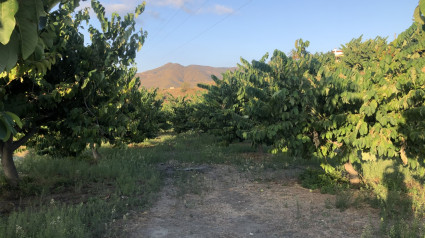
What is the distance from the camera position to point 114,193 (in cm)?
774

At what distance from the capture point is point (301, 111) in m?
7.63

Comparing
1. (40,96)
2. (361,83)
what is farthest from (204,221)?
(361,83)

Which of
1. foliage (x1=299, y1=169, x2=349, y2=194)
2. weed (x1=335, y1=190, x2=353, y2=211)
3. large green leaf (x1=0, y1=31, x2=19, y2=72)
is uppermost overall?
large green leaf (x1=0, y1=31, x2=19, y2=72)

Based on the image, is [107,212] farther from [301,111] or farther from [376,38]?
[376,38]

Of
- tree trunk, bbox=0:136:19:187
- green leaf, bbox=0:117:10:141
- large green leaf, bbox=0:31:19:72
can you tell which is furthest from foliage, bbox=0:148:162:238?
large green leaf, bbox=0:31:19:72

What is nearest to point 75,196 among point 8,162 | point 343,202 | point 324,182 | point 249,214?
point 8,162

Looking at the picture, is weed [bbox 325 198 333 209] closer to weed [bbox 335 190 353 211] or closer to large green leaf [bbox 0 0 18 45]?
weed [bbox 335 190 353 211]

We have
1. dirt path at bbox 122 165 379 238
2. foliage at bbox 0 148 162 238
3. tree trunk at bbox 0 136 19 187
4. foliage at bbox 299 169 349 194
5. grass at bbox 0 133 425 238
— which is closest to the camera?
foliage at bbox 0 148 162 238

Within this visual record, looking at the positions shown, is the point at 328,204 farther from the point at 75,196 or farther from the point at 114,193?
the point at 75,196

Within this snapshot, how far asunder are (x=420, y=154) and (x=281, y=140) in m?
3.29

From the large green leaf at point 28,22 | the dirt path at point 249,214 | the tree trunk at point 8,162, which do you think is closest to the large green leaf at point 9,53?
the large green leaf at point 28,22

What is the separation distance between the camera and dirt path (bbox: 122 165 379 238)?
220 inches

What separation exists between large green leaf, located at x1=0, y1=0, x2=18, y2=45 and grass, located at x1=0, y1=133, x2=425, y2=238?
442 centimetres

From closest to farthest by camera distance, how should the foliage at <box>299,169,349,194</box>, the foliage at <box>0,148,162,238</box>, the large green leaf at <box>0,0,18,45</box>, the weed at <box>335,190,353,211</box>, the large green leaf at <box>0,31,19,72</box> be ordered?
the large green leaf at <box>0,0,18,45</box> < the large green leaf at <box>0,31,19,72</box> < the foliage at <box>0,148,162,238</box> < the weed at <box>335,190,353,211</box> < the foliage at <box>299,169,349,194</box>
